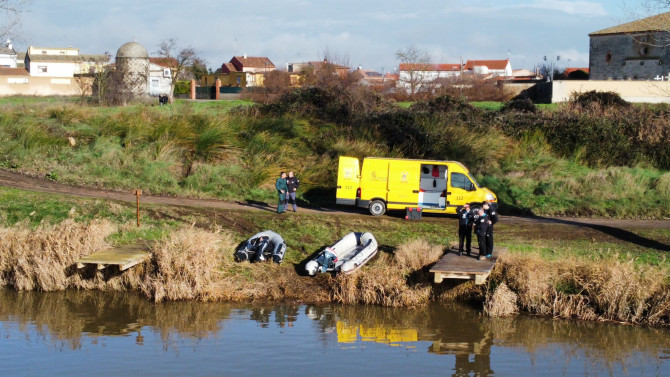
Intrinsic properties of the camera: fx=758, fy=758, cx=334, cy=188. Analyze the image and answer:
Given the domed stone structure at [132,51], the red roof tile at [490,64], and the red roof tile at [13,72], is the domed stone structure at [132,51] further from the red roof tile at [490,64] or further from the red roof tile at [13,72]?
the red roof tile at [490,64]

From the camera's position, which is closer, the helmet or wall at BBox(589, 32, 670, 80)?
the helmet

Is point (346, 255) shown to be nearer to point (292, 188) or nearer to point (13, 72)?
point (292, 188)

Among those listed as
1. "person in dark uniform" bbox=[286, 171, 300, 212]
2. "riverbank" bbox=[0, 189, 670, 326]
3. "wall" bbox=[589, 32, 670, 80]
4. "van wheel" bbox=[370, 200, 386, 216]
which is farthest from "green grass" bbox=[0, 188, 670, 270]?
"wall" bbox=[589, 32, 670, 80]

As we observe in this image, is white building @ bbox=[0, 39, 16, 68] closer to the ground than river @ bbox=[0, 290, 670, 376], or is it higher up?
Result: higher up

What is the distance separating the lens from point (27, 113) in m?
35.9

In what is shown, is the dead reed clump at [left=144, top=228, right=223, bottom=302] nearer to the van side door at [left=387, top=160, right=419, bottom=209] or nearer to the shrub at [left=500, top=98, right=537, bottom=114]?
the van side door at [left=387, top=160, right=419, bottom=209]

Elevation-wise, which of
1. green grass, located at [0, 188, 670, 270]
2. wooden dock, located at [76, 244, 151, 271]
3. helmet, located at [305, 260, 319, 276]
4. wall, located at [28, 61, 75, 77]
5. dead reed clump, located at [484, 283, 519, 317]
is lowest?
dead reed clump, located at [484, 283, 519, 317]

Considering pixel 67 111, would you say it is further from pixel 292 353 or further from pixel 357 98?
pixel 292 353

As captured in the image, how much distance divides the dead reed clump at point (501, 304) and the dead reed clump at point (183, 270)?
7.05m

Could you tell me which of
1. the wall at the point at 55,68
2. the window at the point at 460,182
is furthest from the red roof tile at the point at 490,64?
the window at the point at 460,182

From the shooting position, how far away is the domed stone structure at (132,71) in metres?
48.8

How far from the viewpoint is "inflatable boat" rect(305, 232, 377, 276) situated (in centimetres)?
2011

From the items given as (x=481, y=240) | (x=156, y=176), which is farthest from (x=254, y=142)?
(x=481, y=240)

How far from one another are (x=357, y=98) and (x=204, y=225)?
1855 cm
